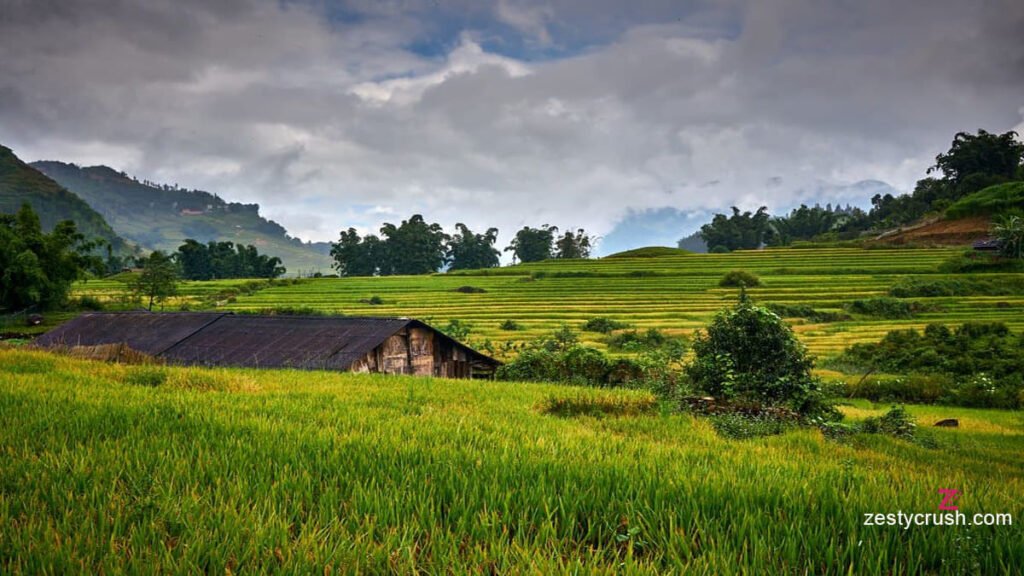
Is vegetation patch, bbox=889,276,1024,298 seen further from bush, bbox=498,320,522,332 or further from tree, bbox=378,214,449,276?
tree, bbox=378,214,449,276

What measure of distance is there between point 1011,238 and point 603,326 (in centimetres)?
4191

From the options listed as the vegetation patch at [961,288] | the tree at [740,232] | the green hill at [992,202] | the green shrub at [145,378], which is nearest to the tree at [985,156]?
the green hill at [992,202]

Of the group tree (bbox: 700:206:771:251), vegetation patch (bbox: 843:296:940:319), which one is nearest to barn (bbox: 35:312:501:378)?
vegetation patch (bbox: 843:296:940:319)

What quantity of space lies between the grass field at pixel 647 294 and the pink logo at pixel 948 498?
35373 millimetres

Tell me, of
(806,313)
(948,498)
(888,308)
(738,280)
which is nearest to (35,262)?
(948,498)

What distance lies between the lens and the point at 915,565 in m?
2.57

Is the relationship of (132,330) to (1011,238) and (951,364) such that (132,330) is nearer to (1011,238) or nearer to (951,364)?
(951,364)

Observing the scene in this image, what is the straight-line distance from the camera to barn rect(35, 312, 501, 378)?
2145 centimetres

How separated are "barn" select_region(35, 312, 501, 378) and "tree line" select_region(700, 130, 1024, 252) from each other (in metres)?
103

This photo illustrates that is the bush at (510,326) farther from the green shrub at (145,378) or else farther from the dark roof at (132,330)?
the green shrub at (145,378)

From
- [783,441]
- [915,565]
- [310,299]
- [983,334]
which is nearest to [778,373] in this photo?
[783,441]

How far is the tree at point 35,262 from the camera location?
48.2m

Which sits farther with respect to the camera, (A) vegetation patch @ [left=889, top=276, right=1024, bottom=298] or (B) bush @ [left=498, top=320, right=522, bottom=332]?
(A) vegetation patch @ [left=889, top=276, right=1024, bottom=298]

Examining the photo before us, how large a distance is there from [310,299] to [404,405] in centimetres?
6783
